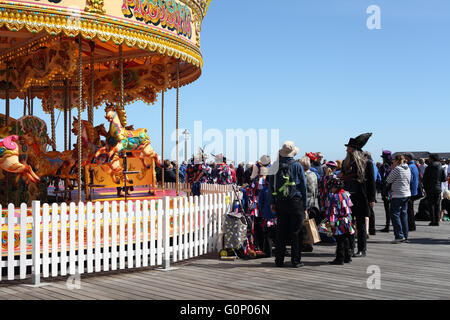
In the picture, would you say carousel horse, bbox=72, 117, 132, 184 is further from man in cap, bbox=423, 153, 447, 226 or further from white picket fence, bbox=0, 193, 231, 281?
man in cap, bbox=423, 153, 447, 226

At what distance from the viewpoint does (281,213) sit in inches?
285

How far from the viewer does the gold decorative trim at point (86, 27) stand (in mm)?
6996

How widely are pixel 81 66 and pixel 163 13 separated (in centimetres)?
187

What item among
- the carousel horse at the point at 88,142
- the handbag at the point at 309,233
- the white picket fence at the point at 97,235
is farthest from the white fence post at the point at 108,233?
the carousel horse at the point at 88,142

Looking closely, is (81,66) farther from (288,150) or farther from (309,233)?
(309,233)

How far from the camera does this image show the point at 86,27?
7484 millimetres

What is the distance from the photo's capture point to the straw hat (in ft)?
23.7

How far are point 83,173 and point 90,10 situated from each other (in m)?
4.55

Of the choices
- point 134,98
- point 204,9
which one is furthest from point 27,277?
point 134,98

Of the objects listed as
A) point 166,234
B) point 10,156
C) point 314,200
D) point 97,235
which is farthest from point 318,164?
point 10,156

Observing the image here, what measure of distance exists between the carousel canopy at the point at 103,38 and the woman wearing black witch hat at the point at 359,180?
152 inches

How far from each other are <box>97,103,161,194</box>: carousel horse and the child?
4552mm

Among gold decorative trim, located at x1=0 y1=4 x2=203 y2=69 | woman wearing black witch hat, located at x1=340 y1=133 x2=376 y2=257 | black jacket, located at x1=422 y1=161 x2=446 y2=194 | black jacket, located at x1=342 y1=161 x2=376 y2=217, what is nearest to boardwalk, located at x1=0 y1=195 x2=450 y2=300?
woman wearing black witch hat, located at x1=340 y1=133 x2=376 y2=257
